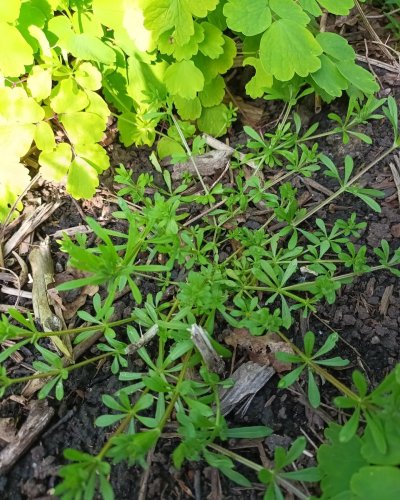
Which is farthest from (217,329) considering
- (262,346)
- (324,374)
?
(324,374)

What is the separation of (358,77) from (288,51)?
0.30 m

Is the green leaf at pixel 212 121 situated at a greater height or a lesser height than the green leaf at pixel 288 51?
lesser

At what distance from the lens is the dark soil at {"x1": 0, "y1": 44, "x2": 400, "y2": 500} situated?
1.44 meters

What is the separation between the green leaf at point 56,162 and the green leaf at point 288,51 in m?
0.78

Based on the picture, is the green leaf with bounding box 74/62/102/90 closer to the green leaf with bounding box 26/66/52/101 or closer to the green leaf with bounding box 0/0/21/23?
the green leaf with bounding box 26/66/52/101

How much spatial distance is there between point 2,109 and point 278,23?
3.29ft

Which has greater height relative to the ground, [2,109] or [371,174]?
[2,109]

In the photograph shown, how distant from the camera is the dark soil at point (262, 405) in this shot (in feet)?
4.74

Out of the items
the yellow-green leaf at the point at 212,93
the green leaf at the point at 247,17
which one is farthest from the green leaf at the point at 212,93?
the green leaf at the point at 247,17

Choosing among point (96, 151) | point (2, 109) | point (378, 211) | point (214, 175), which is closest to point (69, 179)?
point (96, 151)

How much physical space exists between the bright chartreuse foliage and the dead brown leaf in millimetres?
772

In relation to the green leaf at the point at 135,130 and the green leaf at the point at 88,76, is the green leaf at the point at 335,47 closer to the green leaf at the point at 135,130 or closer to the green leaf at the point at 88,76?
the green leaf at the point at 135,130

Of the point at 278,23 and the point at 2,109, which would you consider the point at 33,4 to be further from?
the point at 278,23

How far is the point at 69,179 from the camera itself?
78.0 inches
